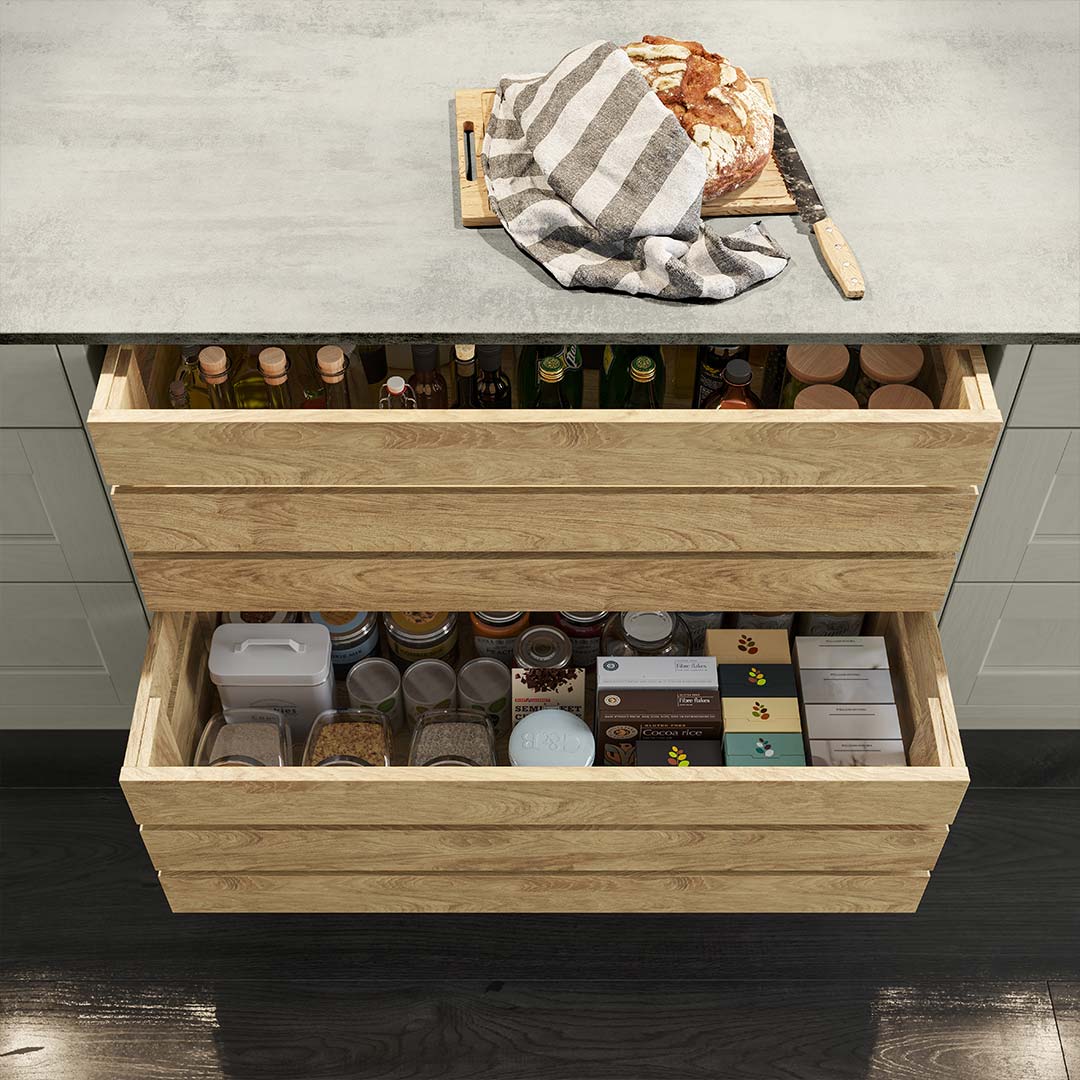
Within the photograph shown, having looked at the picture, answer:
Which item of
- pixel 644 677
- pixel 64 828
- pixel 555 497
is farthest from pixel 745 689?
pixel 64 828

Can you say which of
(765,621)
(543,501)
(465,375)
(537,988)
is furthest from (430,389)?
(537,988)

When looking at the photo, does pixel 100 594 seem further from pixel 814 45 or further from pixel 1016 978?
pixel 1016 978

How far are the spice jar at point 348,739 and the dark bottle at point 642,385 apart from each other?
1.64ft

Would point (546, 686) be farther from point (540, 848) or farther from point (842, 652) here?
point (842, 652)

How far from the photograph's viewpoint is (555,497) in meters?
1.34

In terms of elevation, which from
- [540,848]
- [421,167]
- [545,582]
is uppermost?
[421,167]

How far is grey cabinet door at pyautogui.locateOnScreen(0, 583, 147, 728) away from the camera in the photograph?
5.21 feet

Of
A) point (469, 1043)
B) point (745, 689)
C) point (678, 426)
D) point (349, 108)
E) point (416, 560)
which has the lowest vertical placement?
point (469, 1043)

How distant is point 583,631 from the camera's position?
1.65 metres

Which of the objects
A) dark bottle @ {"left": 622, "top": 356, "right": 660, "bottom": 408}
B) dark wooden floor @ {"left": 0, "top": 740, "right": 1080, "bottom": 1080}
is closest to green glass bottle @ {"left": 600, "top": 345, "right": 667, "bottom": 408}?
dark bottle @ {"left": 622, "top": 356, "right": 660, "bottom": 408}

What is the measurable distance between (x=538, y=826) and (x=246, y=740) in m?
0.38

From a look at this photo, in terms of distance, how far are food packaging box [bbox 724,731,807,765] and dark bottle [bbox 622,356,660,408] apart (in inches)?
15.8

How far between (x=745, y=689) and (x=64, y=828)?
3.40 ft

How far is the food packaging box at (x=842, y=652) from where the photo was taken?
157 centimetres
